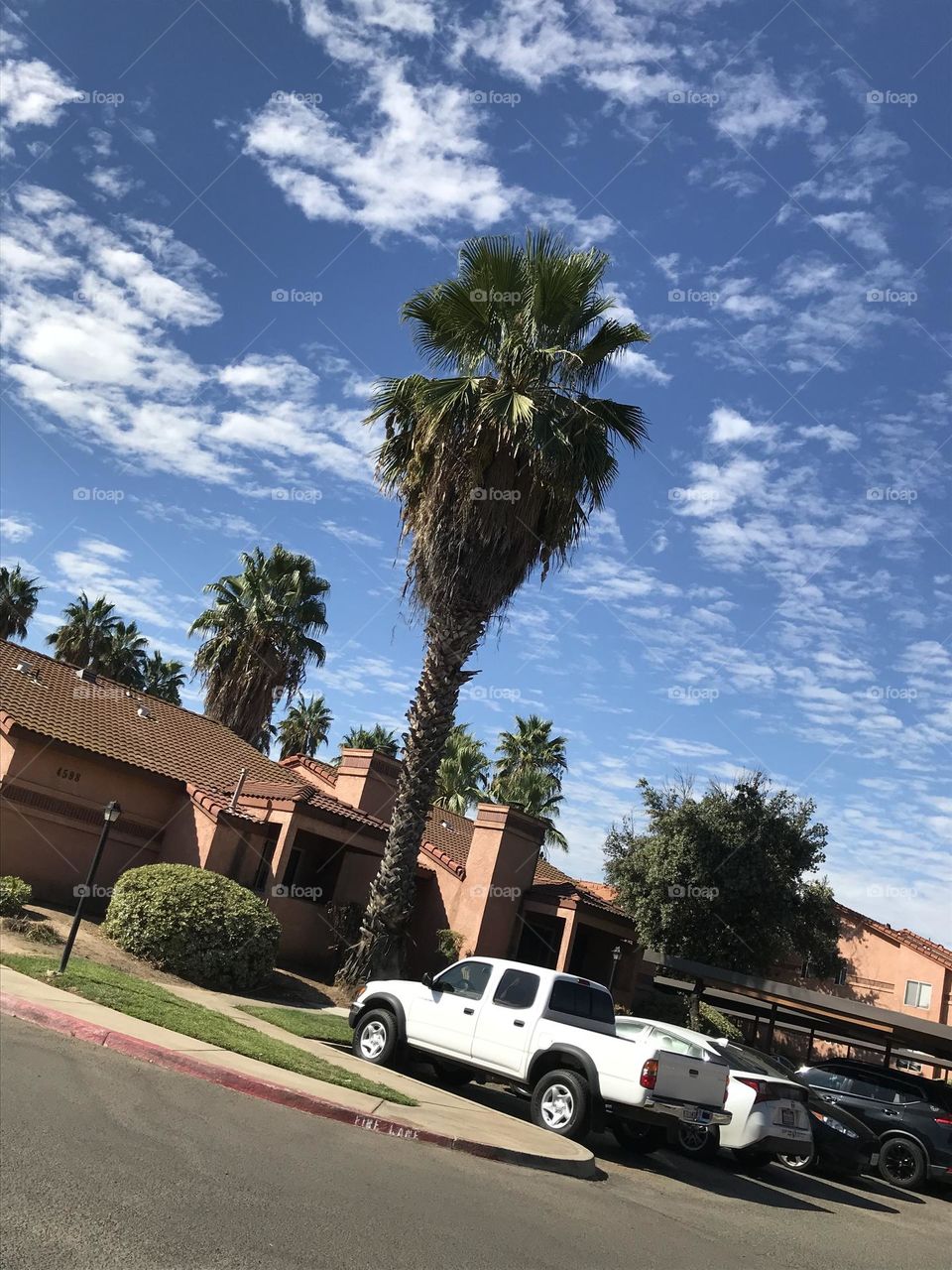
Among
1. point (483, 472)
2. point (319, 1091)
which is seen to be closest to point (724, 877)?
point (483, 472)

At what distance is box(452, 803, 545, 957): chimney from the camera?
77.3 ft

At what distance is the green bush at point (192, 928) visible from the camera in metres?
16.6

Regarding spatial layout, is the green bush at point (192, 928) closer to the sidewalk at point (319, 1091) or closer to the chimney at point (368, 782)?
the sidewalk at point (319, 1091)

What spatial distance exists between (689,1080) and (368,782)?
1663cm

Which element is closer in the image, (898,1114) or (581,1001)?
(581,1001)

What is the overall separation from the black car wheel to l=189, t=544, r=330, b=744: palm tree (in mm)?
24582

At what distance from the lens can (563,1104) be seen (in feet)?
34.7

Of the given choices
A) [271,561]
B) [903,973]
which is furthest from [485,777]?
[903,973]

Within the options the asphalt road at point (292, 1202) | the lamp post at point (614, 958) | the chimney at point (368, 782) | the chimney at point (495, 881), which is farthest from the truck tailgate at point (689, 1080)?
the chimney at point (368, 782)

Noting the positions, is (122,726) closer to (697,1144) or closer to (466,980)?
(466,980)

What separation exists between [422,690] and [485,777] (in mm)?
29737

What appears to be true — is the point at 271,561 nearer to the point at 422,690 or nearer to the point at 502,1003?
the point at 422,690

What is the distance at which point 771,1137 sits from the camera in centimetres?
1177

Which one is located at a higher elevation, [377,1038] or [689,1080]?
[689,1080]
